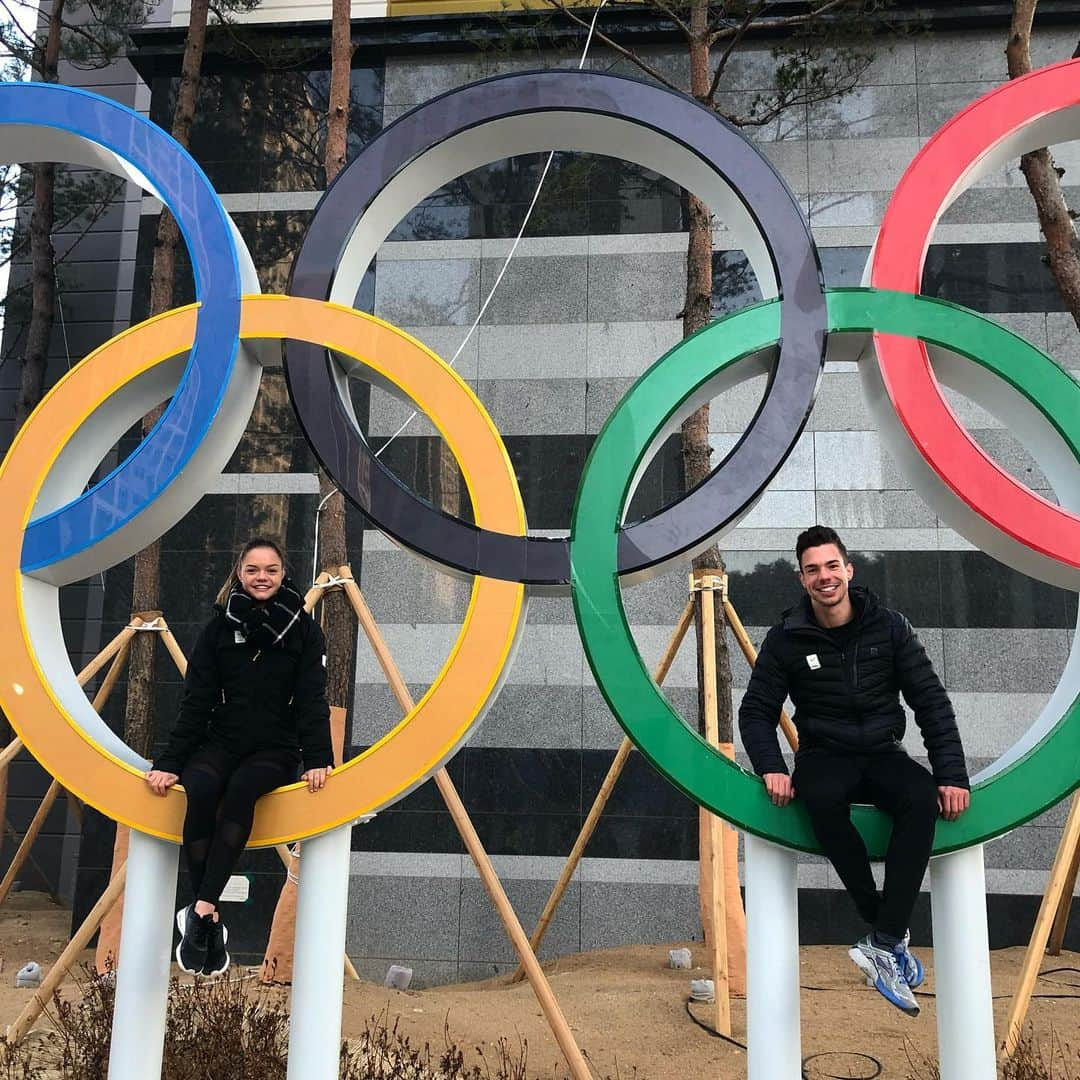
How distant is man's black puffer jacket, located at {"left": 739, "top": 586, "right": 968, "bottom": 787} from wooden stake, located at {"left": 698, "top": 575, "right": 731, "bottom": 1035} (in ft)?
5.53

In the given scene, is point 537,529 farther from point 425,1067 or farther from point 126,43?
point 126,43

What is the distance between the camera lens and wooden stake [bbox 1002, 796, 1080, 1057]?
4923mm

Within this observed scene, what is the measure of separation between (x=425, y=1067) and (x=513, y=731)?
3.86 meters

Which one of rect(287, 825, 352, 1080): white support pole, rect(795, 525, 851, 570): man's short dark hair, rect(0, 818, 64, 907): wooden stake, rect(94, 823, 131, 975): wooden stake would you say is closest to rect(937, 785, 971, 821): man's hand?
rect(795, 525, 851, 570): man's short dark hair

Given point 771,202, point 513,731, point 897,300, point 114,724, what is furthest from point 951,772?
point 114,724

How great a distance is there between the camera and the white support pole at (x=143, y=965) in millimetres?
3887

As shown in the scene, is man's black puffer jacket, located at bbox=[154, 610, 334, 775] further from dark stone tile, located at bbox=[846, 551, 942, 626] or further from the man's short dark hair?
dark stone tile, located at bbox=[846, 551, 942, 626]

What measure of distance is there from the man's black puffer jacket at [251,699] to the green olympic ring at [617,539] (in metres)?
1.10

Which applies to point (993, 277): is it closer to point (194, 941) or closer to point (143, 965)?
point (194, 941)

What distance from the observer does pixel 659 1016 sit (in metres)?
6.12

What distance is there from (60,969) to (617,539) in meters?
3.81

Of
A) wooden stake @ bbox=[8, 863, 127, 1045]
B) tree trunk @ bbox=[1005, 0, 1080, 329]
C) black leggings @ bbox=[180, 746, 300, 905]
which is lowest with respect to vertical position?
wooden stake @ bbox=[8, 863, 127, 1045]

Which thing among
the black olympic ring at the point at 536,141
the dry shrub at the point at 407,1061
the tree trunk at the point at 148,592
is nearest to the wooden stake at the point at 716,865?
the dry shrub at the point at 407,1061

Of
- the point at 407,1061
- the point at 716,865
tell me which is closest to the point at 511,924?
the point at 407,1061
